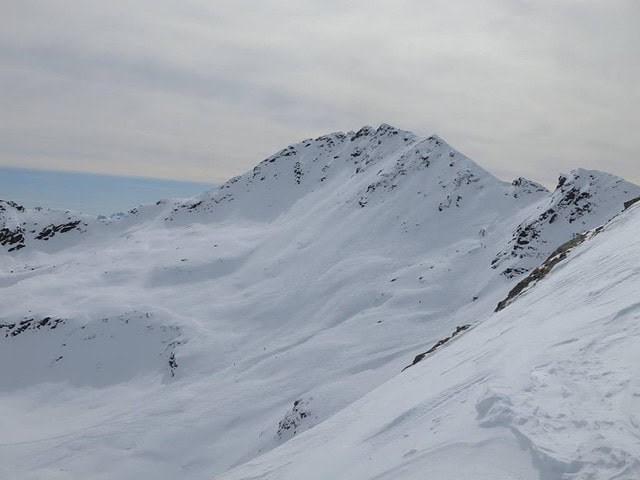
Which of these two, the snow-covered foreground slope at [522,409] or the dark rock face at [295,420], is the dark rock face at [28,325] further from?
the snow-covered foreground slope at [522,409]

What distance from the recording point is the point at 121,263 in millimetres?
67812

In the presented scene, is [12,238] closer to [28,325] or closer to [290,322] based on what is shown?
[28,325]

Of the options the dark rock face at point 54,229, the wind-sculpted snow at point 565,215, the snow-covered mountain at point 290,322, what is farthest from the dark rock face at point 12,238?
the wind-sculpted snow at point 565,215

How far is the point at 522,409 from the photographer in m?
7.41

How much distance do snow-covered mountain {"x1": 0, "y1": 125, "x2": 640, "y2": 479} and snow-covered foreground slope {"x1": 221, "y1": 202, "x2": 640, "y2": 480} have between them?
9 cm

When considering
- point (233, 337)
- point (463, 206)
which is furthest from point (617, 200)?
point (233, 337)

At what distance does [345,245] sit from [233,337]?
17.8 meters

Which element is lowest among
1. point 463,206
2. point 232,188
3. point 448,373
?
point 448,373

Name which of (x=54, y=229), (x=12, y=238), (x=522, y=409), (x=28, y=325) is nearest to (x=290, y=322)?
(x=28, y=325)

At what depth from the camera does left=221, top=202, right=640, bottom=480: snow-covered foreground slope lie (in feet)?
20.9

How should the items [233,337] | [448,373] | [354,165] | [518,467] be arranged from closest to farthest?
1. [518,467]
2. [448,373]
3. [233,337]
4. [354,165]

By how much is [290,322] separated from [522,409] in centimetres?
3852

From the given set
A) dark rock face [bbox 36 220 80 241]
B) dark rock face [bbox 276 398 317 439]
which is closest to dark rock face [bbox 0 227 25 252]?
dark rock face [bbox 36 220 80 241]

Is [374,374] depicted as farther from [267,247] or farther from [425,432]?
[267,247]
